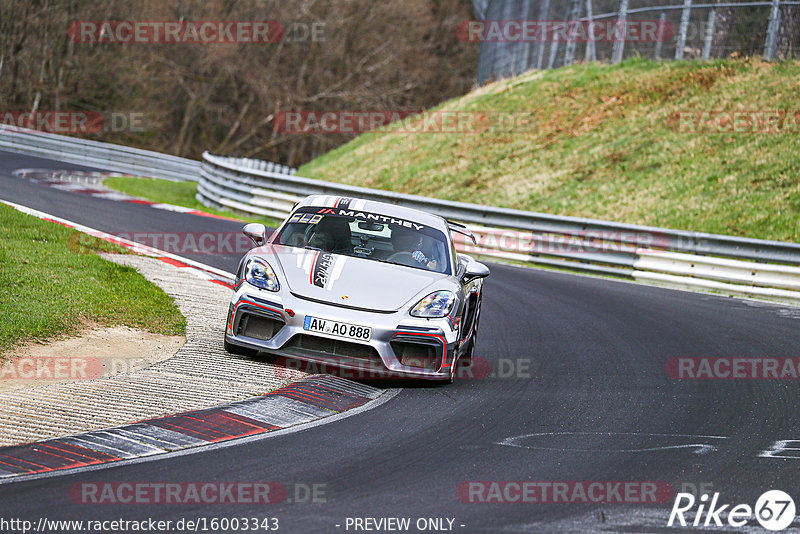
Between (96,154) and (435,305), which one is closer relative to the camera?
(435,305)

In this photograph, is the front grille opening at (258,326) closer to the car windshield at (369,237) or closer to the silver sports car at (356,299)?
the silver sports car at (356,299)

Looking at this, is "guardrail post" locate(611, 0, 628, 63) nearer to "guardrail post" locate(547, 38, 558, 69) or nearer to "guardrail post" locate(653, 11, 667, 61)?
"guardrail post" locate(653, 11, 667, 61)

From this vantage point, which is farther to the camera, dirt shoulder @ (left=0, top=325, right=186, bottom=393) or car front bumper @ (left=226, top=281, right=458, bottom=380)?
car front bumper @ (left=226, top=281, right=458, bottom=380)

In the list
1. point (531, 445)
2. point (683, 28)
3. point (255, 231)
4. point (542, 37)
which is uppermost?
point (542, 37)

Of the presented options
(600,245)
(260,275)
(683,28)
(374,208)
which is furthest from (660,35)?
(260,275)

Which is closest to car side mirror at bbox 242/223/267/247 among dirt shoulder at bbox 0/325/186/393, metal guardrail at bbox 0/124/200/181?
dirt shoulder at bbox 0/325/186/393

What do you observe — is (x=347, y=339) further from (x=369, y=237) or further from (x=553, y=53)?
(x=553, y=53)

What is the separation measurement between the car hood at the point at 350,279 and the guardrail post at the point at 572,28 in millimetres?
24213

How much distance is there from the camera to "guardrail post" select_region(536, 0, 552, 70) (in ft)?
109

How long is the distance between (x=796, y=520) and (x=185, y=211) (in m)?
17.3

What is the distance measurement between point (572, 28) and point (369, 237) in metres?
24.4

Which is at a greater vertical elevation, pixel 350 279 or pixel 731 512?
pixel 350 279

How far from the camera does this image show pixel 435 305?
800 centimetres

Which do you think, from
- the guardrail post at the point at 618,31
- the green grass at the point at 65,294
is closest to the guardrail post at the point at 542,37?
the guardrail post at the point at 618,31
